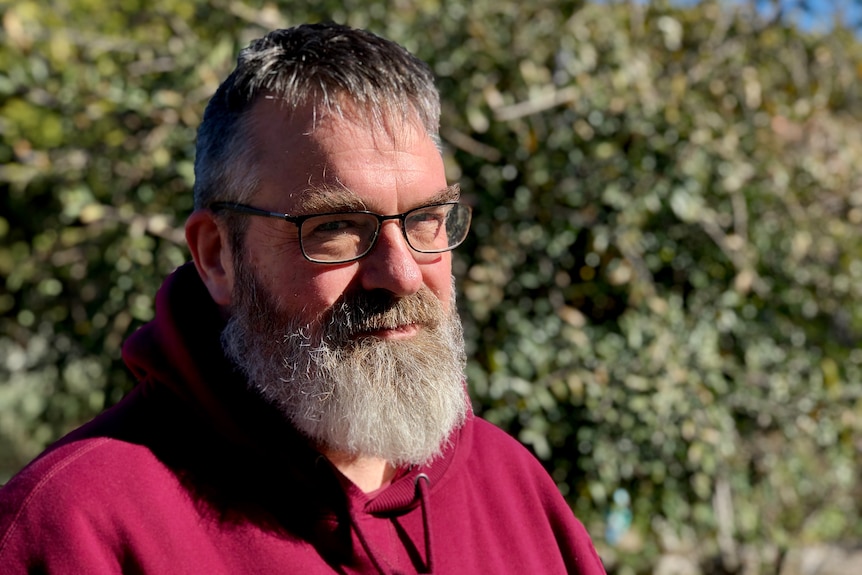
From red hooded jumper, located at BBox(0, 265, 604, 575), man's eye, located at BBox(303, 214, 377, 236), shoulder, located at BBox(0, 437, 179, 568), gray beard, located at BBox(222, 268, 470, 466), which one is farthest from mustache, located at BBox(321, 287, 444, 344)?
shoulder, located at BBox(0, 437, 179, 568)

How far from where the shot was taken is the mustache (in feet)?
5.53

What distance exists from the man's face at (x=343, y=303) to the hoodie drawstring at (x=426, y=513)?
0.05 metres

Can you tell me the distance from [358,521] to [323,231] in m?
0.53

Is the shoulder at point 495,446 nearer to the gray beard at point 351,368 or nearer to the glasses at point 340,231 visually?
the gray beard at point 351,368

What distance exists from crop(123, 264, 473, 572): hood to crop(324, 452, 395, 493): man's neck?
11 centimetres

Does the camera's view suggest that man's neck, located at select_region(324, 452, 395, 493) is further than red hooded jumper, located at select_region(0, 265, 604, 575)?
Yes

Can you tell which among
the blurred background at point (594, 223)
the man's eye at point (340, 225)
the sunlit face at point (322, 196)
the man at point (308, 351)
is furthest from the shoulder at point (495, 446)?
the blurred background at point (594, 223)

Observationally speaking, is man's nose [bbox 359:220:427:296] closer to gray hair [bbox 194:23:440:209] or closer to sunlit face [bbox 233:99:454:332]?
sunlit face [bbox 233:99:454:332]

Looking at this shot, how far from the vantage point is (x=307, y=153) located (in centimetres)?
166

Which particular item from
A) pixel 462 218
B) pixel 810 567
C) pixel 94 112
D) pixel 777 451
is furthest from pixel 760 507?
pixel 94 112

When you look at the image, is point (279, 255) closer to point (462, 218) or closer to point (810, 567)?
point (462, 218)

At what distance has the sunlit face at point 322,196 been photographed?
5.46ft

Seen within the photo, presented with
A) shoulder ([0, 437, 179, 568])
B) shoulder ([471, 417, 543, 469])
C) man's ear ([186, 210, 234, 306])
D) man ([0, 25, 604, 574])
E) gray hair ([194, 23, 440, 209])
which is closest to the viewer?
shoulder ([0, 437, 179, 568])

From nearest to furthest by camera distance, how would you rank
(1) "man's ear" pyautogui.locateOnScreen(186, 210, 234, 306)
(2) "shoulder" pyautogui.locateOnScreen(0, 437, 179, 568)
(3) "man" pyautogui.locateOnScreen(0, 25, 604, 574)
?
(2) "shoulder" pyautogui.locateOnScreen(0, 437, 179, 568) → (3) "man" pyautogui.locateOnScreen(0, 25, 604, 574) → (1) "man's ear" pyautogui.locateOnScreen(186, 210, 234, 306)
